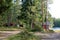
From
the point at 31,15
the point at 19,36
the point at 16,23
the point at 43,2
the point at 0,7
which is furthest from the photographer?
the point at 16,23

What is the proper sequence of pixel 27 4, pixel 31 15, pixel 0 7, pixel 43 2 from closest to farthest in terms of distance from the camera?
pixel 0 7, pixel 43 2, pixel 31 15, pixel 27 4

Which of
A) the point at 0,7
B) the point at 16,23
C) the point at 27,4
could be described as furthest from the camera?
the point at 16,23

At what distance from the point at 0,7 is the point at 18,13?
67.6 ft

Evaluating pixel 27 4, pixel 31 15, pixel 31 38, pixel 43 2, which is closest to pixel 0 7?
pixel 31 38

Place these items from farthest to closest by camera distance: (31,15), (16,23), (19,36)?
1. (16,23)
2. (31,15)
3. (19,36)

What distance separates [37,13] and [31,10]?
1.31m

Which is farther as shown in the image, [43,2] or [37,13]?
[37,13]

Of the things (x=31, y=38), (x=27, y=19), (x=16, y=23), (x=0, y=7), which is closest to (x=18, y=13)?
(x=27, y=19)

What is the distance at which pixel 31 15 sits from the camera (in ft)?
129

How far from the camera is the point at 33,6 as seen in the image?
3931 centimetres

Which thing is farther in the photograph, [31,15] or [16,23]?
[16,23]

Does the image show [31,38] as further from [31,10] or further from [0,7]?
[31,10]

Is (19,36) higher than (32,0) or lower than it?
lower

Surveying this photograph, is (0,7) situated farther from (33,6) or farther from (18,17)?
(18,17)
